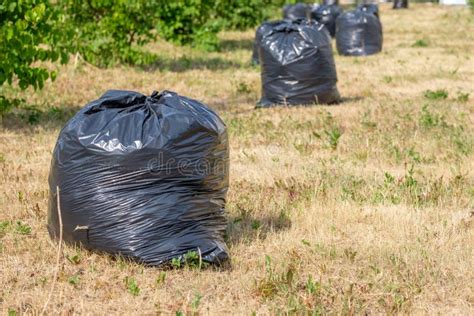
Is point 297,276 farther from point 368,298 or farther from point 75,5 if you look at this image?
point 75,5

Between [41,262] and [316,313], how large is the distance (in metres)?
1.64

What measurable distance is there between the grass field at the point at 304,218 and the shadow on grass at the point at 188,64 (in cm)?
→ 283

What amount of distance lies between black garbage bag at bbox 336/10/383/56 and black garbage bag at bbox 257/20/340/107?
24.4 feet

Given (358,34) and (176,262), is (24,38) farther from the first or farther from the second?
(358,34)

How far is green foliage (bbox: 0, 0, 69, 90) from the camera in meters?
8.14

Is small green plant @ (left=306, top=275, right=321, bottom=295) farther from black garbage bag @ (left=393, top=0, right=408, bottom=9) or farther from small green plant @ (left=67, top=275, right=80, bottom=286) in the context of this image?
black garbage bag @ (left=393, top=0, right=408, bottom=9)

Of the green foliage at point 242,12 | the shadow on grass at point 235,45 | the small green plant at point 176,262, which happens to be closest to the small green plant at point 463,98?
the small green plant at point 176,262

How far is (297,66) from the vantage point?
33.1 feet

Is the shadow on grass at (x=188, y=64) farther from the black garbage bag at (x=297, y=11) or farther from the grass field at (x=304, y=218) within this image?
the black garbage bag at (x=297, y=11)

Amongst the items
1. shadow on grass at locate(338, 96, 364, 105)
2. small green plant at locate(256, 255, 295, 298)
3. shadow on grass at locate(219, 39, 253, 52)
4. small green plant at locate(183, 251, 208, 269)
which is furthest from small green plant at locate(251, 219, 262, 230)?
shadow on grass at locate(219, 39, 253, 52)

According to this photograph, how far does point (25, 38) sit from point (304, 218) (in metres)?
4.04

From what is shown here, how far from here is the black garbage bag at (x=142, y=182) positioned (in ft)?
14.5

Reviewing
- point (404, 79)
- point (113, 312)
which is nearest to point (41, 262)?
point (113, 312)

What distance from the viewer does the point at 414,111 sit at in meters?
9.99
